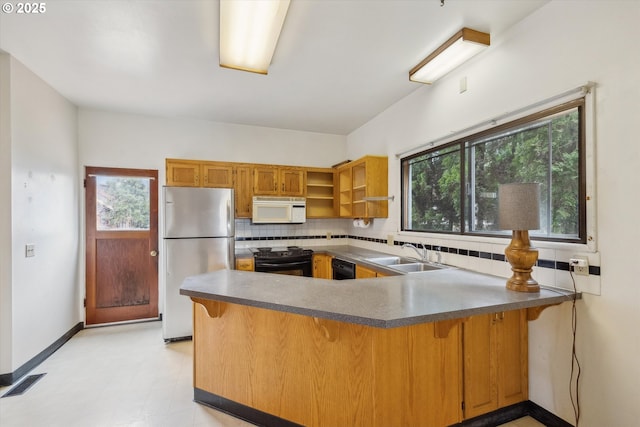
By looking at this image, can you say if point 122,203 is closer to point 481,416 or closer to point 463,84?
point 463,84

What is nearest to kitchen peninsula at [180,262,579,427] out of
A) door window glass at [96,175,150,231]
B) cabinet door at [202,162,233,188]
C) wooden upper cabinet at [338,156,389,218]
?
wooden upper cabinet at [338,156,389,218]

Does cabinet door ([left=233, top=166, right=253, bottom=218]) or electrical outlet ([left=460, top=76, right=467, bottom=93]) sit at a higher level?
electrical outlet ([left=460, top=76, right=467, bottom=93])

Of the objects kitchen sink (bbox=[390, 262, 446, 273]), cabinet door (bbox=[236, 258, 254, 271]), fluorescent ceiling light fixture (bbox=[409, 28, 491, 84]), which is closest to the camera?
fluorescent ceiling light fixture (bbox=[409, 28, 491, 84])

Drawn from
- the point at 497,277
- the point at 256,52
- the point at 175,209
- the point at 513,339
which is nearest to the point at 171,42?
the point at 256,52

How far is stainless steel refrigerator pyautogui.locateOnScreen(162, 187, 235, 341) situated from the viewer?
3172 mm

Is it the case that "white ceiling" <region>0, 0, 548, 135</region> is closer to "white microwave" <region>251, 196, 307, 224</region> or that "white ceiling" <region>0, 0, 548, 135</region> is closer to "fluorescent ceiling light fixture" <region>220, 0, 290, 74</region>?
"fluorescent ceiling light fixture" <region>220, 0, 290, 74</region>

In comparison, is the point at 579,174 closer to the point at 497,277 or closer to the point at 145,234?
the point at 497,277

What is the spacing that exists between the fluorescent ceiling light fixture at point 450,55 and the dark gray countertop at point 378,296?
174cm

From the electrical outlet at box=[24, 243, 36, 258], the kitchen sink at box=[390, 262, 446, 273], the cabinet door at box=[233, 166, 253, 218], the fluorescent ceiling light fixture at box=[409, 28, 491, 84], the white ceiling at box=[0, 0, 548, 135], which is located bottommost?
the kitchen sink at box=[390, 262, 446, 273]

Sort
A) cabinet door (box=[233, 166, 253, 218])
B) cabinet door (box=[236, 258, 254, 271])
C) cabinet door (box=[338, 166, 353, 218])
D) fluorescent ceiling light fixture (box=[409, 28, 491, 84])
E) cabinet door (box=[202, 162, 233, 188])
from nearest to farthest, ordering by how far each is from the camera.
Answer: fluorescent ceiling light fixture (box=[409, 28, 491, 84])
cabinet door (box=[236, 258, 254, 271])
cabinet door (box=[202, 162, 233, 188])
cabinet door (box=[233, 166, 253, 218])
cabinet door (box=[338, 166, 353, 218])

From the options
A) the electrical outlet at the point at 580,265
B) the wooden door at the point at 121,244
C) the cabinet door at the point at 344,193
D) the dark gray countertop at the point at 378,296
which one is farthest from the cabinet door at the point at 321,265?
the electrical outlet at the point at 580,265

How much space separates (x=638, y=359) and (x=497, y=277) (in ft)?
2.59

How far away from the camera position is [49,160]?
2.94 metres

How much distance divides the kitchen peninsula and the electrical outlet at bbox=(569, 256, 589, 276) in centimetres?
17
